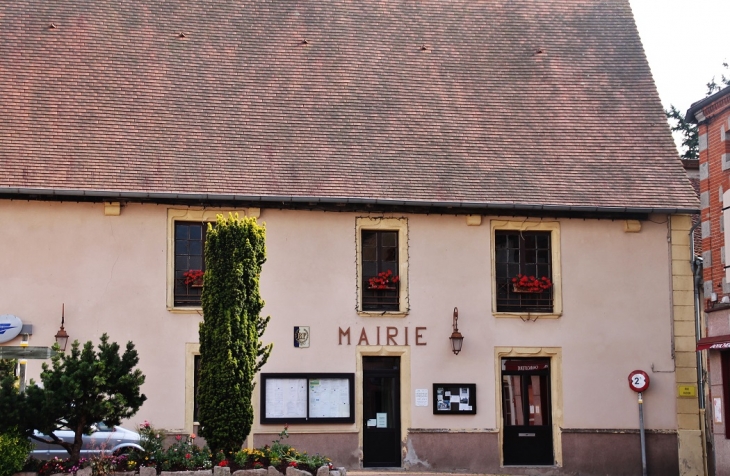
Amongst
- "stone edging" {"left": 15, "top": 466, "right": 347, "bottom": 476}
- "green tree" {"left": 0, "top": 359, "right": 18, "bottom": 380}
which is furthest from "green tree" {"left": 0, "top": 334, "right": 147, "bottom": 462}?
"green tree" {"left": 0, "top": 359, "right": 18, "bottom": 380}

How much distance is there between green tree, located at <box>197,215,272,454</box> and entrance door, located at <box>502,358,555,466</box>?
7.20 metres

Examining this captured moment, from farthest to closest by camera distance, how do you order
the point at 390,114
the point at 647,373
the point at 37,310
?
the point at 390,114 < the point at 647,373 < the point at 37,310

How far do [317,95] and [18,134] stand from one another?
19.1ft

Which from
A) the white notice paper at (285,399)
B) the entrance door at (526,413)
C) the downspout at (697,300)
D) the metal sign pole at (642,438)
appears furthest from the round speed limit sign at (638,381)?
the white notice paper at (285,399)

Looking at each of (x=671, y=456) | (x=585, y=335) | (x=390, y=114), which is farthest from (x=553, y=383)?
(x=390, y=114)

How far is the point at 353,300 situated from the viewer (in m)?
21.6

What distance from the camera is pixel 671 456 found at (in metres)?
21.9

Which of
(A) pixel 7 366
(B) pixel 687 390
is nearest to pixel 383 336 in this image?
(B) pixel 687 390

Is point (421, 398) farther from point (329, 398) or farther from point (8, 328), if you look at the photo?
point (8, 328)

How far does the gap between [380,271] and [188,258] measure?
353 centimetres

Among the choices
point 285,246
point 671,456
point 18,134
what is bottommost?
point 671,456

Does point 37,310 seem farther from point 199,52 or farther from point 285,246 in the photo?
point 199,52

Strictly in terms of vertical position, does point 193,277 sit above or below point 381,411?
above

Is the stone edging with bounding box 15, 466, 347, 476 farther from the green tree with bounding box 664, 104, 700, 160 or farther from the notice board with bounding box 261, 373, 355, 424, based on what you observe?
the green tree with bounding box 664, 104, 700, 160
